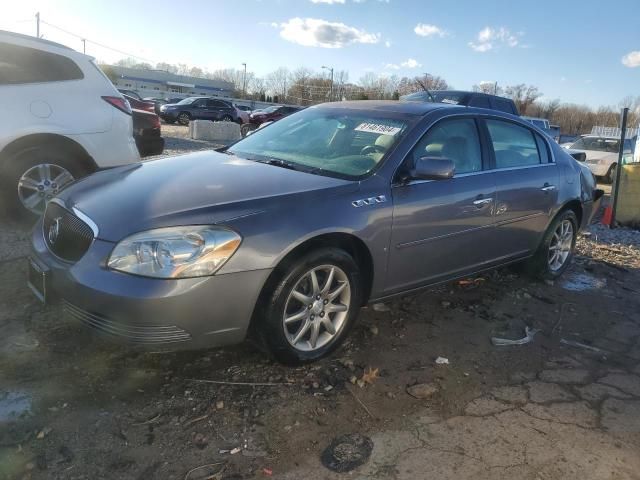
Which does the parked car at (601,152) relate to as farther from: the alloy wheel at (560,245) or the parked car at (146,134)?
the parked car at (146,134)

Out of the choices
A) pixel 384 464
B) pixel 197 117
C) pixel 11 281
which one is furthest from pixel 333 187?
pixel 197 117

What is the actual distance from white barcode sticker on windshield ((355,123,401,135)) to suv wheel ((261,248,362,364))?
3.52 feet

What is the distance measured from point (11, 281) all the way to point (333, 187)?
263 centimetres

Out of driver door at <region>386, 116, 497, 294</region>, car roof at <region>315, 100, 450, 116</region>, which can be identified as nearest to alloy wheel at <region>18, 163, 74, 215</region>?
car roof at <region>315, 100, 450, 116</region>

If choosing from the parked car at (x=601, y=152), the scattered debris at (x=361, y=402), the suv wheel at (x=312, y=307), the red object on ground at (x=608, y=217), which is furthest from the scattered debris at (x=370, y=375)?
the parked car at (x=601, y=152)

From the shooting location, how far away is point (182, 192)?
9.86ft

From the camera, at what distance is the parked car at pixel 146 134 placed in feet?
21.3

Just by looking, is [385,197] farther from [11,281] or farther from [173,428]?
[11,281]

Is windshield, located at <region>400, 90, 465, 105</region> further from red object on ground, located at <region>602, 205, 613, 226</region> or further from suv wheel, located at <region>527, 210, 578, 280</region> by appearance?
suv wheel, located at <region>527, 210, 578, 280</region>

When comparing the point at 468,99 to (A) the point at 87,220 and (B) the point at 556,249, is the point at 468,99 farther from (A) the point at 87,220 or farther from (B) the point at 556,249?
(A) the point at 87,220

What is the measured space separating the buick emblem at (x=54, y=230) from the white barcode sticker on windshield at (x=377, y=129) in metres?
2.09

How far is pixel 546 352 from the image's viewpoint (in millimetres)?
3729

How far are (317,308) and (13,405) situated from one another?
5.37 feet

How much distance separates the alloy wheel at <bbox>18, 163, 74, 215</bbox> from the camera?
4844mm
